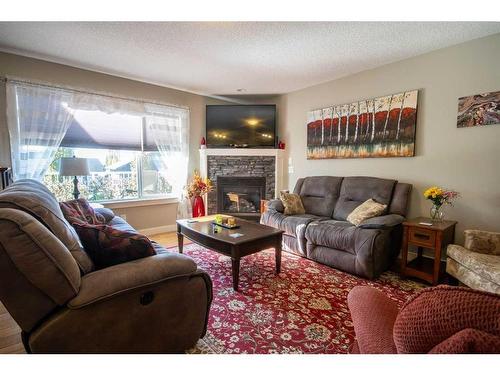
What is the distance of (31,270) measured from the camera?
100 centimetres

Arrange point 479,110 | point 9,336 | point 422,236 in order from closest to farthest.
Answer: point 9,336 → point 422,236 → point 479,110

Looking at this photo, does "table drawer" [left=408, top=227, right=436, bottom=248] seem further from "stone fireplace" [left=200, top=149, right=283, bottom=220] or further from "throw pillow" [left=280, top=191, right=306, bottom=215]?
"stone fireplace" [left=200, top=149, right=283, bottom=220]

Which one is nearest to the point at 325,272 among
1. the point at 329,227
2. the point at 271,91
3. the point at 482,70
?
the point at 329,227

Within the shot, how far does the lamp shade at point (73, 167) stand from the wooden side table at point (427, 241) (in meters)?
3.75

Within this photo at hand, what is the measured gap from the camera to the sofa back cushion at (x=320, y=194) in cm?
353

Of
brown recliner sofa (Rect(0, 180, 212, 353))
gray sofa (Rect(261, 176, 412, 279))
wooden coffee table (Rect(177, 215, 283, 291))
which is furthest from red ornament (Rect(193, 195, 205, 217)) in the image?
brown recliner sofa (Rect(0, 180, 212, 353))

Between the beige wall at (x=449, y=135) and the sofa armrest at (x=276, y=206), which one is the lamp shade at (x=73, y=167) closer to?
the sofa armrest at (x=276, y=206)

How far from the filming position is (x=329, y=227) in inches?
110

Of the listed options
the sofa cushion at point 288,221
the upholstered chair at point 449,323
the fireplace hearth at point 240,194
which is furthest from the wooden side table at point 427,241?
the fireplace hearth at point 240,194

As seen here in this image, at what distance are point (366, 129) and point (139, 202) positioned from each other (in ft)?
12.1

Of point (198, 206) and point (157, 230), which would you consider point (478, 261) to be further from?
point (157, 230)

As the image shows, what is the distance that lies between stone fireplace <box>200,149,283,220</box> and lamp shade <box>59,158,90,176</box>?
1.98 meters

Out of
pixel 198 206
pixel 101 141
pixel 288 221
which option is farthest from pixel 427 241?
pixel 101 141

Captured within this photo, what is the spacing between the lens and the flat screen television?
458 centimetres
